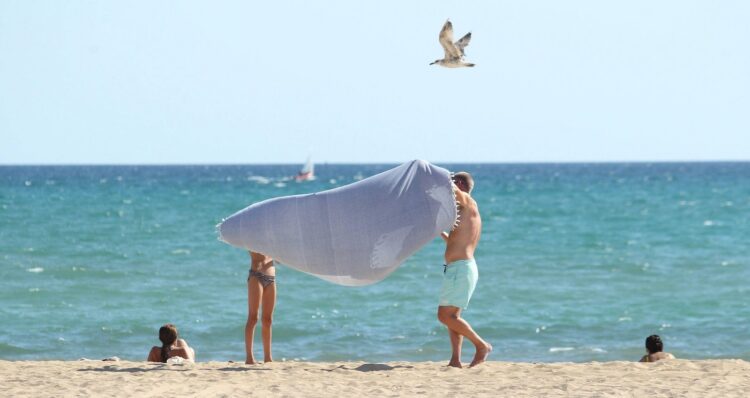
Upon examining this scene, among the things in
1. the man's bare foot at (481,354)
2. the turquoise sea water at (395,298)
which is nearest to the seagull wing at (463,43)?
the man's bare foot at (481,354)

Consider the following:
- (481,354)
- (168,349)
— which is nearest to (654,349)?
(481,354)

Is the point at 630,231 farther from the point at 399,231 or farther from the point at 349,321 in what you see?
the point at 399,231

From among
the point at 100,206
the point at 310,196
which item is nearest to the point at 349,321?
the point at 310,196

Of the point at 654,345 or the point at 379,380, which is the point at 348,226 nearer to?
the point at 379,380

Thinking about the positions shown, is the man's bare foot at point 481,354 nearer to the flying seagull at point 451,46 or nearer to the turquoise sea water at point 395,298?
the flying seagull at point 451,46

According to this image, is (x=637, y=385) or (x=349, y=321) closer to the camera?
(x=637, y=385)

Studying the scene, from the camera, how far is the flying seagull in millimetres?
10164

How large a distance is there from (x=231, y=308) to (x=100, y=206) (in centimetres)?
3595

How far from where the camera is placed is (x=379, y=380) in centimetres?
909

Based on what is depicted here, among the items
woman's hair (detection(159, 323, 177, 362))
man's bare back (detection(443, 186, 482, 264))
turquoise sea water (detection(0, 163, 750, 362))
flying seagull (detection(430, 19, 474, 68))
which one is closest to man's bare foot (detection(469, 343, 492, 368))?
man's bare back (detection(443, 186, 482, 264))

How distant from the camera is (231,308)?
17.7 metres

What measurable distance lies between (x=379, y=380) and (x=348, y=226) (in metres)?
1.29

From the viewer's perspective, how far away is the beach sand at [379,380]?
8578 millimetres

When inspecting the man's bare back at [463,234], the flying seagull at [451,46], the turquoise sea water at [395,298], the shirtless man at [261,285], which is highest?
the flying seagull at [451,46]
